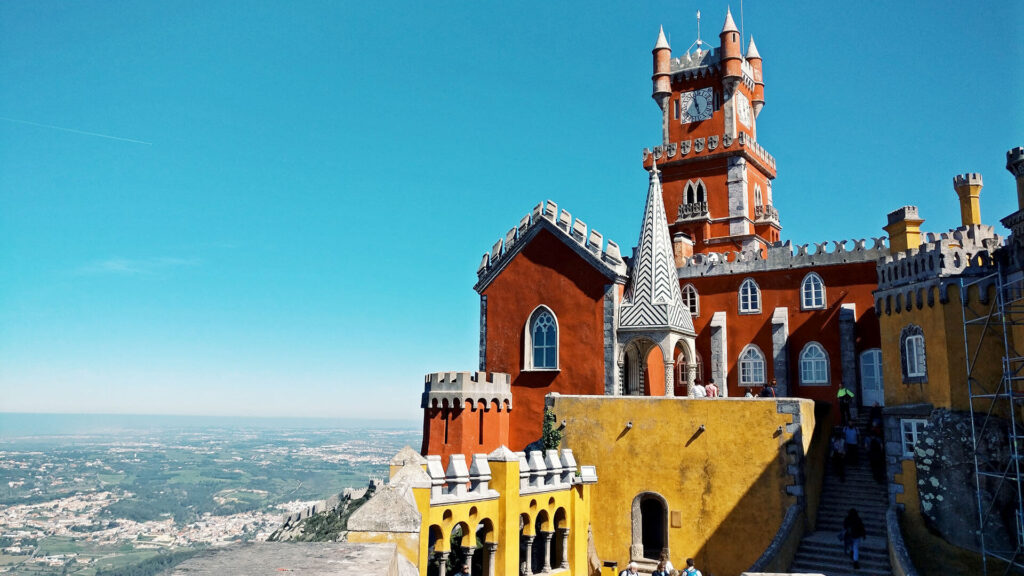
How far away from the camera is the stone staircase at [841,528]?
18031mm

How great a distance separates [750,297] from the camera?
31.4 metres

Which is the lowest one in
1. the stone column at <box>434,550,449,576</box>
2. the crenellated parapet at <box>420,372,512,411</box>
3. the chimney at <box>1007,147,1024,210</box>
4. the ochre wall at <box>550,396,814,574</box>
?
the stone column at <box>434,550,449,576</box>

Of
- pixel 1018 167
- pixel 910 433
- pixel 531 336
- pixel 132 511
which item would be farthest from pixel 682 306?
pixel 132 511

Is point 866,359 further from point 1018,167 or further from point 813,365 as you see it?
point 1018,167

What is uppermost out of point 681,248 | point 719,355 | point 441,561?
point 681,248

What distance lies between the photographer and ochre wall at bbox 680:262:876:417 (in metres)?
28.8

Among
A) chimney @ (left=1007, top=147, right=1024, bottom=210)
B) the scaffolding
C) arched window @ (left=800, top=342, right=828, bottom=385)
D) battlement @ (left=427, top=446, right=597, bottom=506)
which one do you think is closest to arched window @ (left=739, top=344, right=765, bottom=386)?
arched window @ (left=800, top=342, right=828, bottom=385)

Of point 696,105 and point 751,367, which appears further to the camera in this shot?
point 696,105

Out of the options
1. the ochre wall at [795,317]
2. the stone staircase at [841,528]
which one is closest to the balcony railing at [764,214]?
the ochre wall at [795,317]

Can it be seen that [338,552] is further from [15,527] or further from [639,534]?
[15,527]

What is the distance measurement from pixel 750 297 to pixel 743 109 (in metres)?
12.2

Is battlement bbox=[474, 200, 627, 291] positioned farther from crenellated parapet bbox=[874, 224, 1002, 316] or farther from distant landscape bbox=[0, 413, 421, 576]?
distant landscape bbox=[0, 413, 421, 576]

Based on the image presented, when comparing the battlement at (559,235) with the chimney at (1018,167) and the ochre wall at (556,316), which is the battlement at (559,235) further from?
the chimney at (1018,167)

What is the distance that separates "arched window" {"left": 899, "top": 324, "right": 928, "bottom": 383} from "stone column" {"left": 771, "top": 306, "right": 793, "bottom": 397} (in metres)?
9.88
